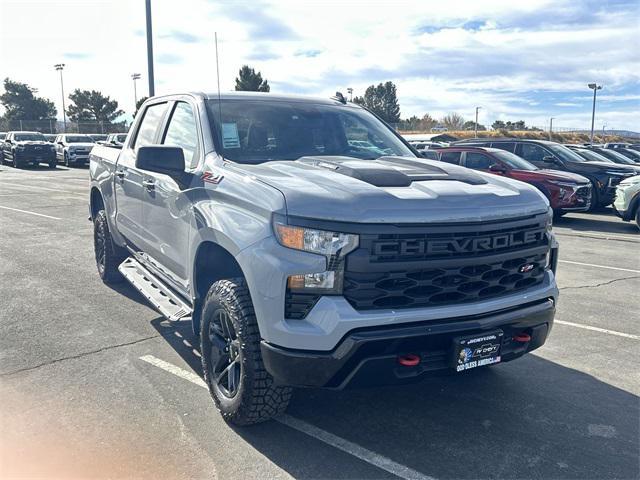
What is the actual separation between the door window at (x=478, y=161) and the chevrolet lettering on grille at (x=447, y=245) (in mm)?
10611

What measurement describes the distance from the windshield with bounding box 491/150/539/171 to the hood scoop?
10.0 metres

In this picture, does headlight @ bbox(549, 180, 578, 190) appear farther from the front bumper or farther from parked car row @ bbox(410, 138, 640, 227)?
the front bumper

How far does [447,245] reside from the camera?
3012 mm

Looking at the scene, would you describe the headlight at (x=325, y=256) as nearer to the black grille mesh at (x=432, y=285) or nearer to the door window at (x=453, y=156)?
the black grille mesh at (x=432, y=285)

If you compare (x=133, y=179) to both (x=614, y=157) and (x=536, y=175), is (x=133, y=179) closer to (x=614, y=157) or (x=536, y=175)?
(x=536, y=175)

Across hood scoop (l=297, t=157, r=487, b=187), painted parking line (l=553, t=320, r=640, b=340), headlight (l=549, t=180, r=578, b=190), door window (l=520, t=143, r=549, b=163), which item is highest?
hood scoop (l=297, t=157, r=487, b=187)

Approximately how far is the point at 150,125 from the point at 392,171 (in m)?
2.79

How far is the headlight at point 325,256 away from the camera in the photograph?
2.86m

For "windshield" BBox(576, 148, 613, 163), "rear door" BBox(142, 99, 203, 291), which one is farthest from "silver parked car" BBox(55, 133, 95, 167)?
"rear door" BBox(142, 99, 203, 291)

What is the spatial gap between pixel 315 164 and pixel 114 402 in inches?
79.1

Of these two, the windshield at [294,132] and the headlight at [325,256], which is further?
the windshield at [294,132]

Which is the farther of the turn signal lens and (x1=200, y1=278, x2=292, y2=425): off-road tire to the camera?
(x1=200, y1=278, x2=292, y2=425): off-road tire

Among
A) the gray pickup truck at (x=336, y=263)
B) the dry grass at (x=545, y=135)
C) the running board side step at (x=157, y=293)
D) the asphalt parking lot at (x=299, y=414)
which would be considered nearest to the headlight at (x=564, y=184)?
the asphalt parking lot at (x=299, y=414)

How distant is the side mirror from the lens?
374cm
